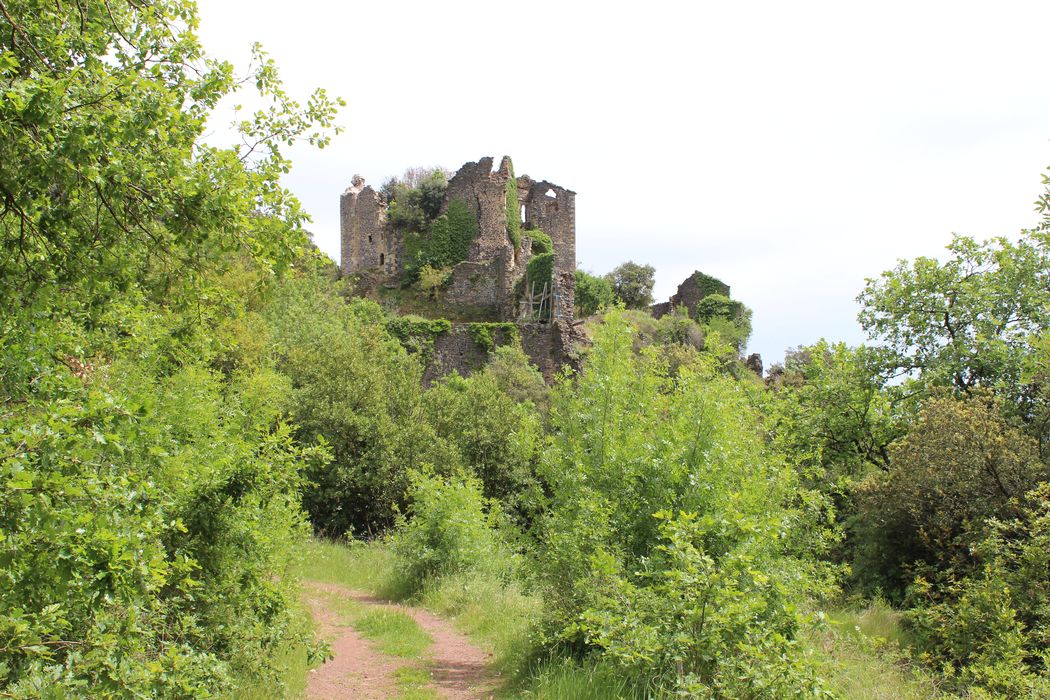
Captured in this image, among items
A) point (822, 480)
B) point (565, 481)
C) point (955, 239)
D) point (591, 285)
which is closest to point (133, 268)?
point (565, 481)

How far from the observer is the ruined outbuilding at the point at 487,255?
32.8 metres

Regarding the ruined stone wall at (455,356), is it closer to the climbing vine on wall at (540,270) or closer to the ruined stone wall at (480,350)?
the ruined stone wall at (480,350)

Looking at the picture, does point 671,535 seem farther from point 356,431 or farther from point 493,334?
point 493,334

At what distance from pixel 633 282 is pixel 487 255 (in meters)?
13.2

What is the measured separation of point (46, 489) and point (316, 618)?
8.68 metres

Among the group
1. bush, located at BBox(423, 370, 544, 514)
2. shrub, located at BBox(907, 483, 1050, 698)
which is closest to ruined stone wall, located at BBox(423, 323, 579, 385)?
bush, located at BBox(423, 370, 544, 514)

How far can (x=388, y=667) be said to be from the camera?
9.29 meters

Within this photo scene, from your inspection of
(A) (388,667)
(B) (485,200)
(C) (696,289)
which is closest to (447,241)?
(B) (485,200)

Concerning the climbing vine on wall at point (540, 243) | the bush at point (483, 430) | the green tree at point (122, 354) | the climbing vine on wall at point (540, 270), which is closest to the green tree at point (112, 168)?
the green tree at point (122, 354)

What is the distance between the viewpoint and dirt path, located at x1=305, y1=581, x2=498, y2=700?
322 inches

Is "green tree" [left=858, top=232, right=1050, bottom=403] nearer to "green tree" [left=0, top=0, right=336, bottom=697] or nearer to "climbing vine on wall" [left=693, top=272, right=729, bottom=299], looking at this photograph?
"green tree" [left=0, top=0, right=336, bottom=697]

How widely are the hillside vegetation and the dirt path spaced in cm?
35

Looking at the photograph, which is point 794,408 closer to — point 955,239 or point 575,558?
point 955,239

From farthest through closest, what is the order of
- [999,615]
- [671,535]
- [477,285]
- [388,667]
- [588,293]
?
[588,293], [477,285], [999,615], [388,667], [671,535]
